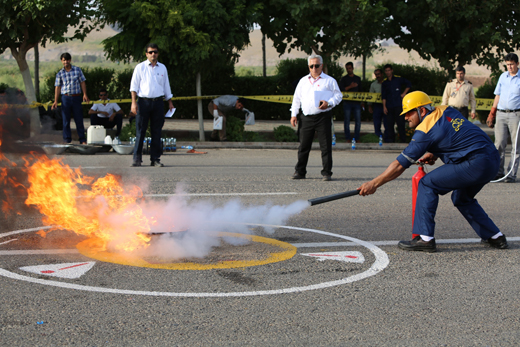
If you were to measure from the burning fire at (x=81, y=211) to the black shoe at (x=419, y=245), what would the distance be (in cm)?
247

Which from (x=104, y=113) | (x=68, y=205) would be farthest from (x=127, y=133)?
(x=68, y=205)

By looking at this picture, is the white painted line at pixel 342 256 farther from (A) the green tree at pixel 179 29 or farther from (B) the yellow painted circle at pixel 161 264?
(A) the green tree at pixel 179 29

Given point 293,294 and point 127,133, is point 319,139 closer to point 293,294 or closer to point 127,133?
point 293,294

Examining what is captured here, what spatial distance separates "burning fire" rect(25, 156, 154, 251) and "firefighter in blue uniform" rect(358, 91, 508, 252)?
219cm

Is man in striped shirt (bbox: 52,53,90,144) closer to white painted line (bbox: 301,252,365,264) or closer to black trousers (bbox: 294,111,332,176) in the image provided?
black trousers (bbox: 294,111,332,176)

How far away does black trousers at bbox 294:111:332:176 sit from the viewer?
981 cm

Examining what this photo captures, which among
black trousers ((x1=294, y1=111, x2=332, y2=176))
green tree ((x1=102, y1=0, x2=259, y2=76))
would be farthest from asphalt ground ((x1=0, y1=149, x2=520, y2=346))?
green tree ((x1=102, y1=0, x2=259, y2=76))

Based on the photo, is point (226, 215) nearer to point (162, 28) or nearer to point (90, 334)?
point (90, 334)

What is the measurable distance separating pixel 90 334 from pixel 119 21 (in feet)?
44.9

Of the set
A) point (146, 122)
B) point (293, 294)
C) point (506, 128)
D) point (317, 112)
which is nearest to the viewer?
point (293, 294)

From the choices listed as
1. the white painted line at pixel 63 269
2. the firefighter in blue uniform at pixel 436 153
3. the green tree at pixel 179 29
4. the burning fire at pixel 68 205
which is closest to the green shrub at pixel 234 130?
the green tree at pixel 179 29

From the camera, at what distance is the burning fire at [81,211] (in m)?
5.43

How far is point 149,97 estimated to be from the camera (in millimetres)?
10891

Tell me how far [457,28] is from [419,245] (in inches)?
535
